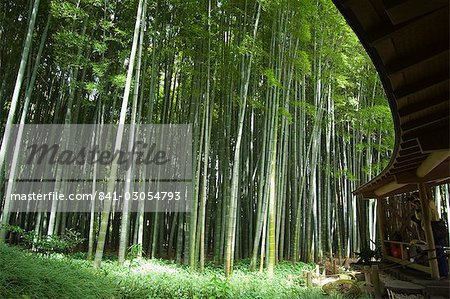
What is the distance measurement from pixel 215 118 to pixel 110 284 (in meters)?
5.26

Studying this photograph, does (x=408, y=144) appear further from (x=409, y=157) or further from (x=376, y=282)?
(x=376, y=282)

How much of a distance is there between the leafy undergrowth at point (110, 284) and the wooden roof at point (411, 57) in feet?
7.20

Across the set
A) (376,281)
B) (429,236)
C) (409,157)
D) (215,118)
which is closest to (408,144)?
(409,157)

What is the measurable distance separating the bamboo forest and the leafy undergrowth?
0.03 m

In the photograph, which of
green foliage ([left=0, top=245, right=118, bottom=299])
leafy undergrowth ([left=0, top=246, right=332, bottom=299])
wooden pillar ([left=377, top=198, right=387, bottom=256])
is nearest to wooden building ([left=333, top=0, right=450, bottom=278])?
leafy undergrowth ([left=0, top=246, right=332, bottom=299])

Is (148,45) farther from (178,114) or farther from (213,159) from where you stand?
(213,159)

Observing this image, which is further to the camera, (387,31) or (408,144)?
(408,144)

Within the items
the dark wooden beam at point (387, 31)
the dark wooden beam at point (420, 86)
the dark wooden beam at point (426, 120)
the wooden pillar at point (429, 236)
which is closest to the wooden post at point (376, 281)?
the wooden pillar at point (429, 236)

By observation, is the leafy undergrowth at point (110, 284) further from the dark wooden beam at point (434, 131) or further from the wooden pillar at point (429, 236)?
the dark wooden beam at point (434, 131)

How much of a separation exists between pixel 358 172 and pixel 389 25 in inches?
310

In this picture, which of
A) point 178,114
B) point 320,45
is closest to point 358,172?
point 320,45

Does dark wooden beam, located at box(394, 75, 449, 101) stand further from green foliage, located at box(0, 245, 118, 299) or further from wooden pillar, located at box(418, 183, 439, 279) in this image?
green foliage, located at box(0, 245, 118, 299)

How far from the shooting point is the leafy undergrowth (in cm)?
301

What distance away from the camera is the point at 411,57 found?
157cm
